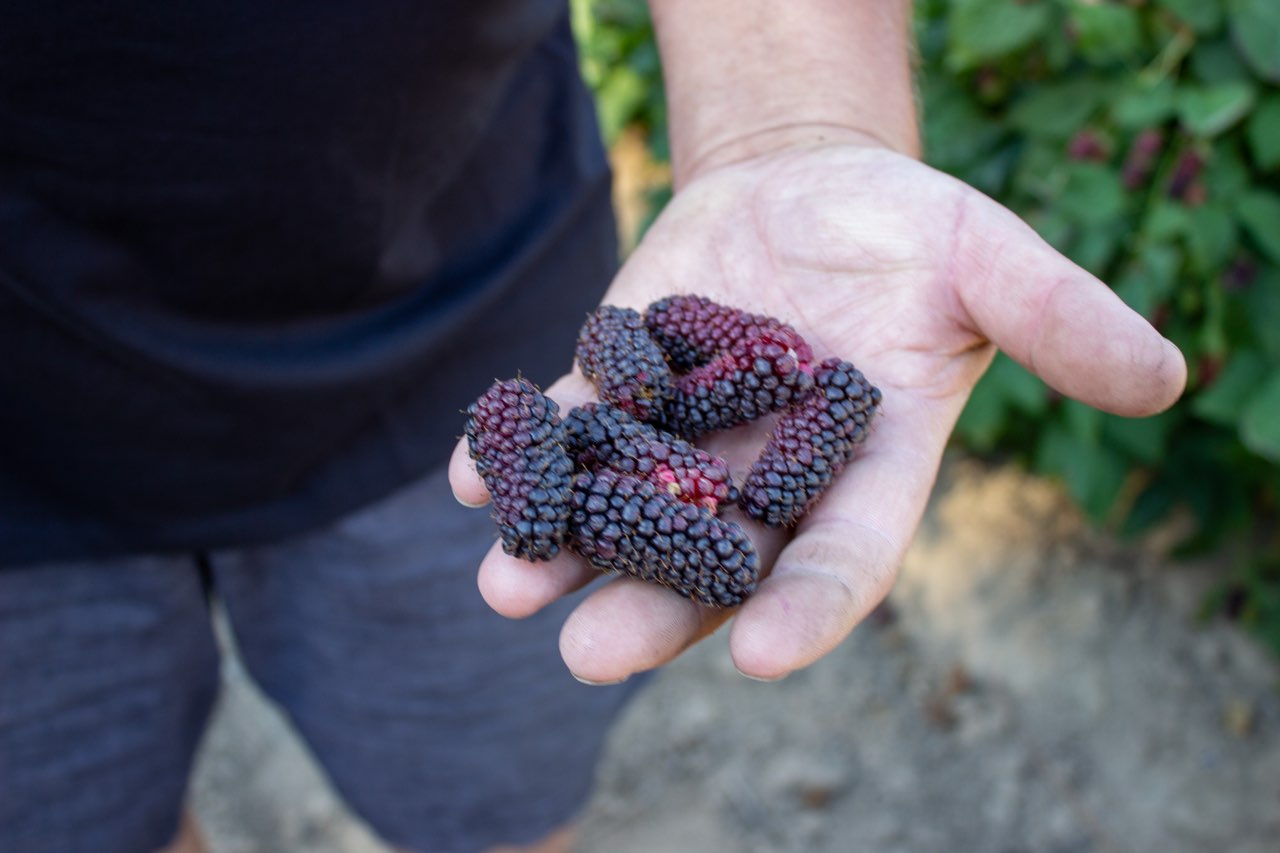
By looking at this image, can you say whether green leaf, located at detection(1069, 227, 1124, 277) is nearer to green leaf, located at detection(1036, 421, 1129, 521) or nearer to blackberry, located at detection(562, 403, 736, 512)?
green leaf, located at detection(1036, 421, 1129, 521)

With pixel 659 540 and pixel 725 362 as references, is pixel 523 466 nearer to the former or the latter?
pixel 659 540

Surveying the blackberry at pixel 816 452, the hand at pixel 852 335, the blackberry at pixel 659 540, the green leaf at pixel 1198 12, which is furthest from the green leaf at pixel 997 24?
the blackberry at pixel 659 540

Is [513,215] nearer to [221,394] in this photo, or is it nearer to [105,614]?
[221,394]

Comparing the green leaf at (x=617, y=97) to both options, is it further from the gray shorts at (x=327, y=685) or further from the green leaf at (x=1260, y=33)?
the gray shorts at (x=327, y=685)

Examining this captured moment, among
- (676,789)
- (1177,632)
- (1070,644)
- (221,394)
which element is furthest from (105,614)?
(1177,632)

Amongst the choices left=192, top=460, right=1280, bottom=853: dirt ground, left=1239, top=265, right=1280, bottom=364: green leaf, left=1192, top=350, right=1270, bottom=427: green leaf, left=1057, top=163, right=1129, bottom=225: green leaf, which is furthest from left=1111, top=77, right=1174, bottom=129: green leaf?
left=192, top=460, right=1280, bottom=853: dirt ground
